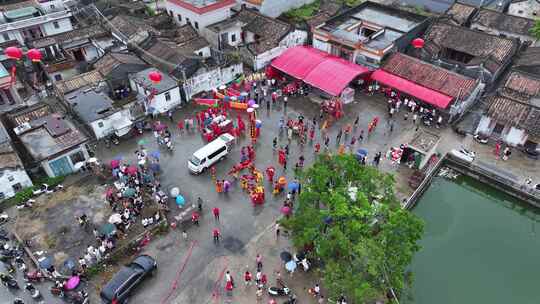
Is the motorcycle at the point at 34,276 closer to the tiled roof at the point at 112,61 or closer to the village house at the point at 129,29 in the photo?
the tiled roof at the point at 112,61

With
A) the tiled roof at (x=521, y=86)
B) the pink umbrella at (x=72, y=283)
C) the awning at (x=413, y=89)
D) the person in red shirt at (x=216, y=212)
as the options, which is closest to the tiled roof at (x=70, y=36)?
the person in red shirt at (x=216, y=212)

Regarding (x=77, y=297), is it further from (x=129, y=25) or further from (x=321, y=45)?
(x=321, y=45)

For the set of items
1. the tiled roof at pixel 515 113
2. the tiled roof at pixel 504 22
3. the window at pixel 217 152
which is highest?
the tiled roof at pixel 504 22

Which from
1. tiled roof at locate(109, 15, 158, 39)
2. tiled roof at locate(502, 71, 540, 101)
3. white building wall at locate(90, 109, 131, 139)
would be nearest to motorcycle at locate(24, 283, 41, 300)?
white building wall at locate(90, 109, 131, 139)

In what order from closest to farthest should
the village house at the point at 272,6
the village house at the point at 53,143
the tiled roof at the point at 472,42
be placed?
the village house at the point at 53,143, the tiled roof at the point at 472,42, the village house at the point at 272,6

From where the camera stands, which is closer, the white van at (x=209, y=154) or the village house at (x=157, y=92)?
the white van at (x=209, y=154)

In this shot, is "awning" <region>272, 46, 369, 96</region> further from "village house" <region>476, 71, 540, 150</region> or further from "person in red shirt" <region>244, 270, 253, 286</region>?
"person in red shirt" <region>244, 270, 253, 286</region>
